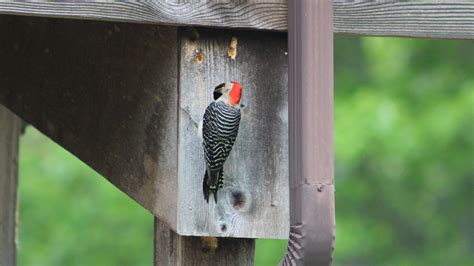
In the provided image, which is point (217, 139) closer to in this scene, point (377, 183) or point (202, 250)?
point (202, 250)

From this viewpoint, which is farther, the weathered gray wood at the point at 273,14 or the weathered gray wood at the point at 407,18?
the weathered gray wood at the point at 407,18

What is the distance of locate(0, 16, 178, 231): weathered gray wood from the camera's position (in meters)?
3.18

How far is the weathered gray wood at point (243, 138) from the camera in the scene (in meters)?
3.08

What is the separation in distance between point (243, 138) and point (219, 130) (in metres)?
0.17

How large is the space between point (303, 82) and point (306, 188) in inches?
9.1

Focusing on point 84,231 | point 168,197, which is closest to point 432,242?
point 84,231

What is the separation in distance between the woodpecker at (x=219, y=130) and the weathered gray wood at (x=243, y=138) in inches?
1.1

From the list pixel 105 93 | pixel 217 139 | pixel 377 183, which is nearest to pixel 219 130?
pixel 217 139

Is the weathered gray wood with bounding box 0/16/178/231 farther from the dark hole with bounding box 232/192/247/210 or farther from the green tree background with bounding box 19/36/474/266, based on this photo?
the green tree background with bounding box 19/36/474/266

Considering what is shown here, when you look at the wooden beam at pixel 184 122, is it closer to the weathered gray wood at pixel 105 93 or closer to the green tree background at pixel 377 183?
the weathered gray wood at pixel 105 93

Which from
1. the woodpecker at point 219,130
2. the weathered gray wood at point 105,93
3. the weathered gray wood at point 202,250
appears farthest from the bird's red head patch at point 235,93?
the weathered gray wood at point 202,250

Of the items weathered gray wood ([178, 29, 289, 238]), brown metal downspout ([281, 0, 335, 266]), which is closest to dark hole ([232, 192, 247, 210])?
weathered gray wood ([178, 29, 289, 238])

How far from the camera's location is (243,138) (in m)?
3.15

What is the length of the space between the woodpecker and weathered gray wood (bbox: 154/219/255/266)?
0.60 feet
